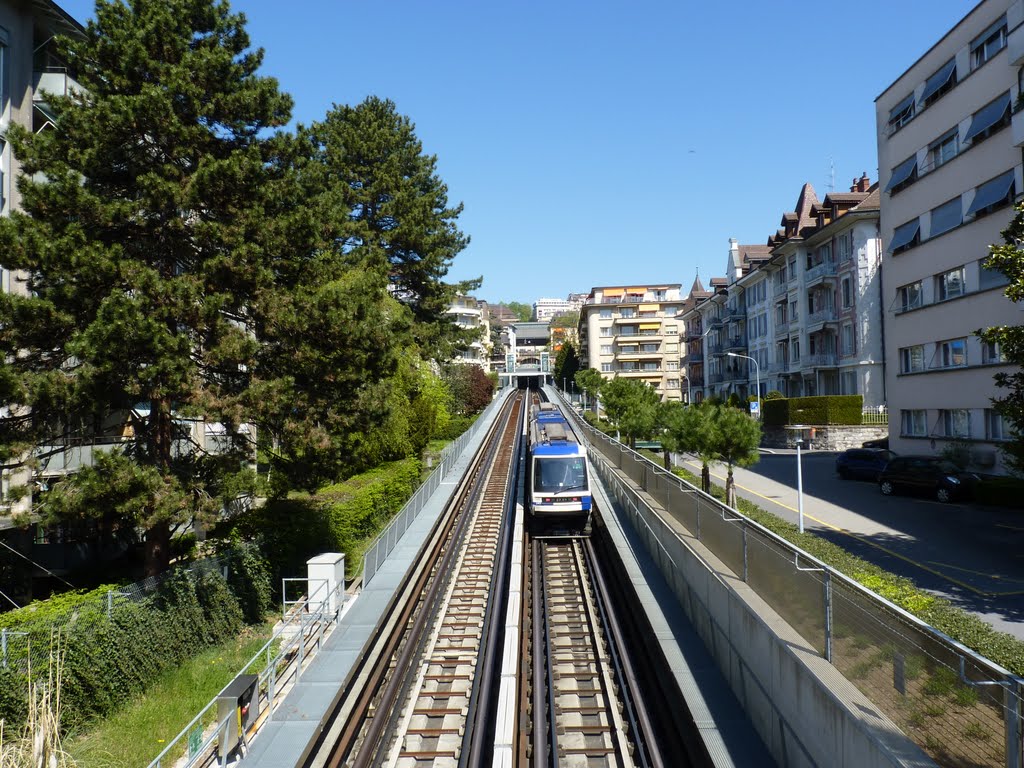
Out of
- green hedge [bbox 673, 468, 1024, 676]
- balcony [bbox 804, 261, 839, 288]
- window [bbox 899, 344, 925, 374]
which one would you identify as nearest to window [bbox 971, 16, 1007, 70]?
window [bbox 899, 344, 925, 374]

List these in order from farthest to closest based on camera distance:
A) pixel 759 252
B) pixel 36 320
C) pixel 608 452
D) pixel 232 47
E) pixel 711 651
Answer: pixel 759 252 < pixel 608 452 < pixel 232 47 < pixel 36 320 < pixel 711 651

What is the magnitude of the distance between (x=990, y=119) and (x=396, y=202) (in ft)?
84.2

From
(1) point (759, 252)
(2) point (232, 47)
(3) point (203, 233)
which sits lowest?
(3) point (203, 233)

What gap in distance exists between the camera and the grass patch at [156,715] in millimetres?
10133

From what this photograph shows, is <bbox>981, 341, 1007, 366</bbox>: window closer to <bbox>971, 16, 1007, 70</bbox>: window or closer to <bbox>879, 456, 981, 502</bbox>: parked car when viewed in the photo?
<bbox>879, 456, 981, 502</bbox>: parked car

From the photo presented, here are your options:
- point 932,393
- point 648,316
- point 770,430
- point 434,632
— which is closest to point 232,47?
point 434,632

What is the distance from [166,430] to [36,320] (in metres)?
3.29

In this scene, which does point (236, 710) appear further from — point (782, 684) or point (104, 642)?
point (782, 684)

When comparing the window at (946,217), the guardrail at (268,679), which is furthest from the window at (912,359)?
the guardrail at (268,679)

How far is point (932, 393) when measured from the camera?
97.9ft

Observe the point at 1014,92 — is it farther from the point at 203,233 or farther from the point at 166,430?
the point at 166,430

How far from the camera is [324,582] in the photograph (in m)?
15.7

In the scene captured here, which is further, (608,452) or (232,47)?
(608,452)

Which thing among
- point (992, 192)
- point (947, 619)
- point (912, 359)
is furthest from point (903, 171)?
point (947, 619)
